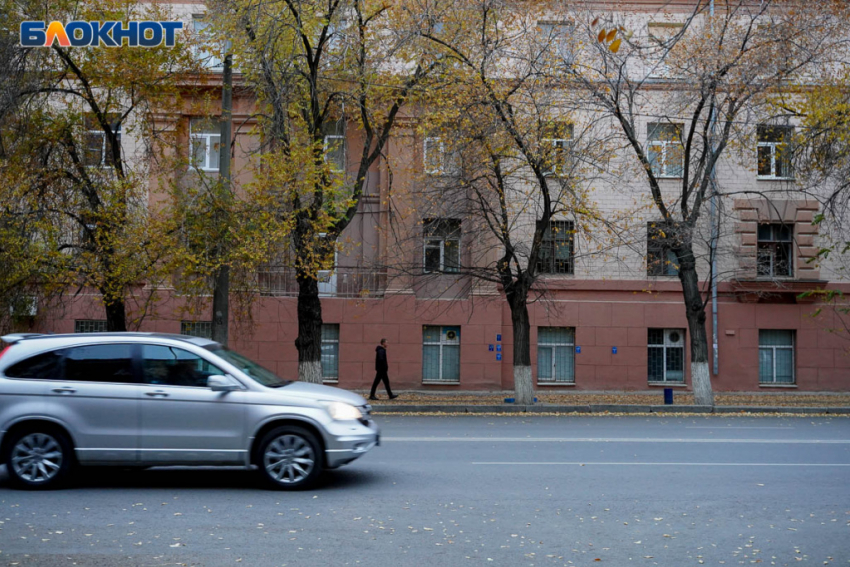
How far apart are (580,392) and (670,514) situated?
59.3 ft

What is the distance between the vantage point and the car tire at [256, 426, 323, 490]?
8.39m

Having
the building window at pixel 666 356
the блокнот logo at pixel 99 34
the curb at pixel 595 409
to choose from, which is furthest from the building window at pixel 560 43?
the building window at pixel 666 356

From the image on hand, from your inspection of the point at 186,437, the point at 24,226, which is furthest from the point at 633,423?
the point at 24,226

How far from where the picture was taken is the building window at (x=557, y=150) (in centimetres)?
1792

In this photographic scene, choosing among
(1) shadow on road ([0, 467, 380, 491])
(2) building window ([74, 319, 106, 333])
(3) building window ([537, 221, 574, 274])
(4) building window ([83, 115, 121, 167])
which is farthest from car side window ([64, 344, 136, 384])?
(3) building window ([537, 221, 574, 274])

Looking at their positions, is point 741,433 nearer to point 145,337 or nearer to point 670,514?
point 670,514

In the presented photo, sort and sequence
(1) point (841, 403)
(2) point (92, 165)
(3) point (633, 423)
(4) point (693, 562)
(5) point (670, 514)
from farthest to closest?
1. (1) point (841, 403)
2. (2) point (92, 165)
3. (3) point (633, 423)
4. (5) point (670, 514)
5. (4) point (693, 562)

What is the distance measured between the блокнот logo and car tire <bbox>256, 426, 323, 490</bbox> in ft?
42.3

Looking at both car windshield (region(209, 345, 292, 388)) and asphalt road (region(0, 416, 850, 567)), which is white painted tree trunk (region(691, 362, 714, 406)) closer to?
asphalt road (region(0, 416, 850, 567))

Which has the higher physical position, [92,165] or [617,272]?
[92,165]

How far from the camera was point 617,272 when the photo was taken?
83.7 feet

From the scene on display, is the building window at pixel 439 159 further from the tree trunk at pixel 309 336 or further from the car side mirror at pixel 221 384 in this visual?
the car side mirror at pixel 221 384

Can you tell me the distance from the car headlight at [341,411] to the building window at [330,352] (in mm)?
16827

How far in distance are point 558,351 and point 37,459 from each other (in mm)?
19334
